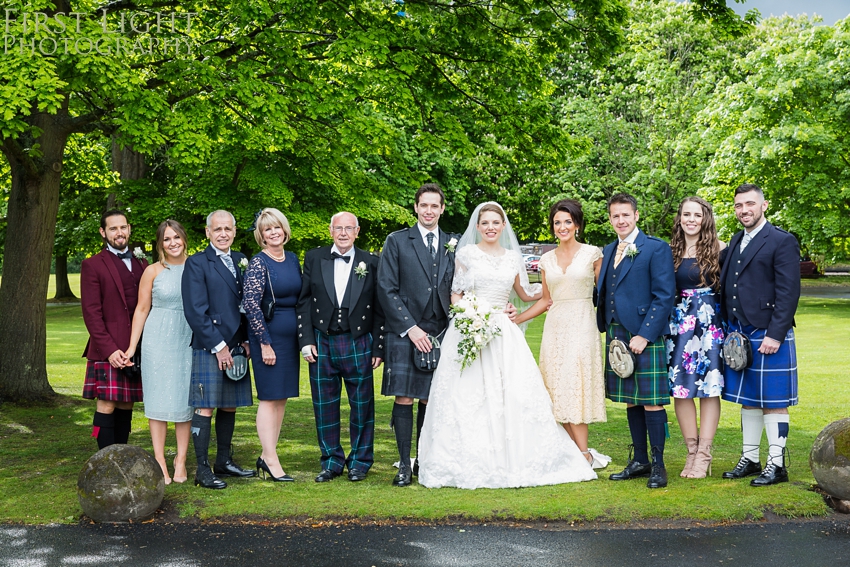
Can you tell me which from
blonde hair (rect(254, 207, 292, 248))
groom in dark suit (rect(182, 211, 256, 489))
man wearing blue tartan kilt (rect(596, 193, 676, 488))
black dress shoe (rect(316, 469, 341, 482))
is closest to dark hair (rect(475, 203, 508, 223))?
man wearing blue tartan kilt (rect(596, 193, 676, 488))

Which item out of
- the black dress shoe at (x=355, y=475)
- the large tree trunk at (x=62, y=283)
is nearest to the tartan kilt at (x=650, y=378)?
the black dress shoe at (x=355, y=475)

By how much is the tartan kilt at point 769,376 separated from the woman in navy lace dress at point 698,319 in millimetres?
213

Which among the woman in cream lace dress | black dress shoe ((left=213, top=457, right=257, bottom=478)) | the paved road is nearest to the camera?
Answer: the paved road

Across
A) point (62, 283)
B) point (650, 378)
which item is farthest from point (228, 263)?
point (62, 283)

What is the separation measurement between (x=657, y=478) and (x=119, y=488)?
400 cm

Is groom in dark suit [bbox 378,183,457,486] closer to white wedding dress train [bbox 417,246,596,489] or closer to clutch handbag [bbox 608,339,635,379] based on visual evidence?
white wedding dress train [bbox 417,246,596,489]

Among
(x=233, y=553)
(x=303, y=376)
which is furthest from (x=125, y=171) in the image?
(x=233, y=553)

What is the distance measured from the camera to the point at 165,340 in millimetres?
6613

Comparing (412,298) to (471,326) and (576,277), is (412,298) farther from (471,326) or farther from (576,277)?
(576,277)

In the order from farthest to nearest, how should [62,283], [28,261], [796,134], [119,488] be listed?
[62,283], [796,134], [28,261], [119,488]

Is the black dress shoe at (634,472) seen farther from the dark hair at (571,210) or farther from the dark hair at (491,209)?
the dark hair at (491,209)

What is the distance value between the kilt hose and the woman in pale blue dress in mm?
1069

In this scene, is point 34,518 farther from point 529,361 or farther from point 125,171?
point 125,171

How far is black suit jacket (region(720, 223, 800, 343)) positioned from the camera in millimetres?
6207
